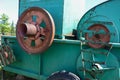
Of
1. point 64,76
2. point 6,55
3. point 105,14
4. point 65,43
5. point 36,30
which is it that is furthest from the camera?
point 6,55

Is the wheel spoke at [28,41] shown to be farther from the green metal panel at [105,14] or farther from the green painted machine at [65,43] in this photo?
the green metal panel at [105,14]

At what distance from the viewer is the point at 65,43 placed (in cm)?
388

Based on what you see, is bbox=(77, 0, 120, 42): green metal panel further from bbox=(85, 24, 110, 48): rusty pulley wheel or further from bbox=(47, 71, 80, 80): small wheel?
bbox=(47, 71, 80, 80): small wheel

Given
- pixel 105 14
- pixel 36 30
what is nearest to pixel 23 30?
pixel 36 30

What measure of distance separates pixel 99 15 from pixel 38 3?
1.27 meters

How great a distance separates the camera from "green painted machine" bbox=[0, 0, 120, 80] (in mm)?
3387

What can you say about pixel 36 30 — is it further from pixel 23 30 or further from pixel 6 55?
pixel 6 55

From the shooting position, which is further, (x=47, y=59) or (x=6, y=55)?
(x=6, y=55)

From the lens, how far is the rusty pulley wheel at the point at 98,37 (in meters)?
3.37

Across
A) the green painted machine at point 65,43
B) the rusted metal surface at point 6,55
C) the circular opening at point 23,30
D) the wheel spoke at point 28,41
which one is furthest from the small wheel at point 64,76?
the rusted metal surface at point 6,55

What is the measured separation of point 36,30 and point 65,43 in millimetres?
562

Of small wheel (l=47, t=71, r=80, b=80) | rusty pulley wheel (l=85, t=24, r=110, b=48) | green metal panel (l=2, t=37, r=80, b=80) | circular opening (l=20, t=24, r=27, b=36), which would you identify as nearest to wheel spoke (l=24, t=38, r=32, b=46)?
circular opening (l=20, t=24, r=27, b=36)

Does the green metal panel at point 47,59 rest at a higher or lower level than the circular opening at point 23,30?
lower

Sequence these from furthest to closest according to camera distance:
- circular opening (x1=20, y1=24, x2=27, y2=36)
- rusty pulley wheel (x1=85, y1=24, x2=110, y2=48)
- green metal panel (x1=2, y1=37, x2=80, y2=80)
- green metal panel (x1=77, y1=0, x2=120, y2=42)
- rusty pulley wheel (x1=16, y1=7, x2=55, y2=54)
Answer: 1. circular opening (x1=20, y1=24, x2=27, y2=36)
2. green metal panel (x1=77, y1=0, x2=120, y2=42)
3. rusty pulley wheel (x1=16, y1=7, x2=55, y2=54)
4. green metal panel (x1=2, y1=37, x2=80, y2=80)
5. rusty pulley wheel (x1=85, y1=24, x2=110, y2=48)
